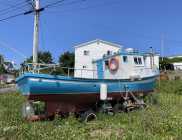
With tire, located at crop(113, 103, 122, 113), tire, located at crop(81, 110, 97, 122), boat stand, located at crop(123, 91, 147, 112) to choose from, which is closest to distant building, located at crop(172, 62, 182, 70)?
boat stand, located at crop(123, 91, 147, 112)

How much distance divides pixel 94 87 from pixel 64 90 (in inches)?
67.8

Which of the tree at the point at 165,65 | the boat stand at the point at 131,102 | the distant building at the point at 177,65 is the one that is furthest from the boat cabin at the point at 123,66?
the distant building at the point at 177,65

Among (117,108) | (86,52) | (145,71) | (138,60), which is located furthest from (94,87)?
(86,52)

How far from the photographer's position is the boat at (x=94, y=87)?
18.9 meters

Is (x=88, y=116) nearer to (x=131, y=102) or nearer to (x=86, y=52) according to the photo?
(x=131, y=102)

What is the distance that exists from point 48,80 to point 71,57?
60.2m

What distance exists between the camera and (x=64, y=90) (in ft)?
63.5

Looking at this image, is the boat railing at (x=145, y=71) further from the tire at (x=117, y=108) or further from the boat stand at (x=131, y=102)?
the tire at (x=117, y=108)

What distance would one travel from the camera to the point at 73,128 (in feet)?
49.3

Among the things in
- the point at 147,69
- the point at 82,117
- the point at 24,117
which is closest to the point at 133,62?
the point at 147,69

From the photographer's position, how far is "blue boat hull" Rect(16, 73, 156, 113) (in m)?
18.7

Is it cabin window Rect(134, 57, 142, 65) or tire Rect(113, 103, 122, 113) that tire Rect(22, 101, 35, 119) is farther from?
cabin window Rect(134, 57, 142, 65)

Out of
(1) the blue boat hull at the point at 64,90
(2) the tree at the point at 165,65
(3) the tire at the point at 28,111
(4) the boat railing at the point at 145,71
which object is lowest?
(3) the tire at the point at 28,111

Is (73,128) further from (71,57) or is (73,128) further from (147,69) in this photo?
(71,57)
